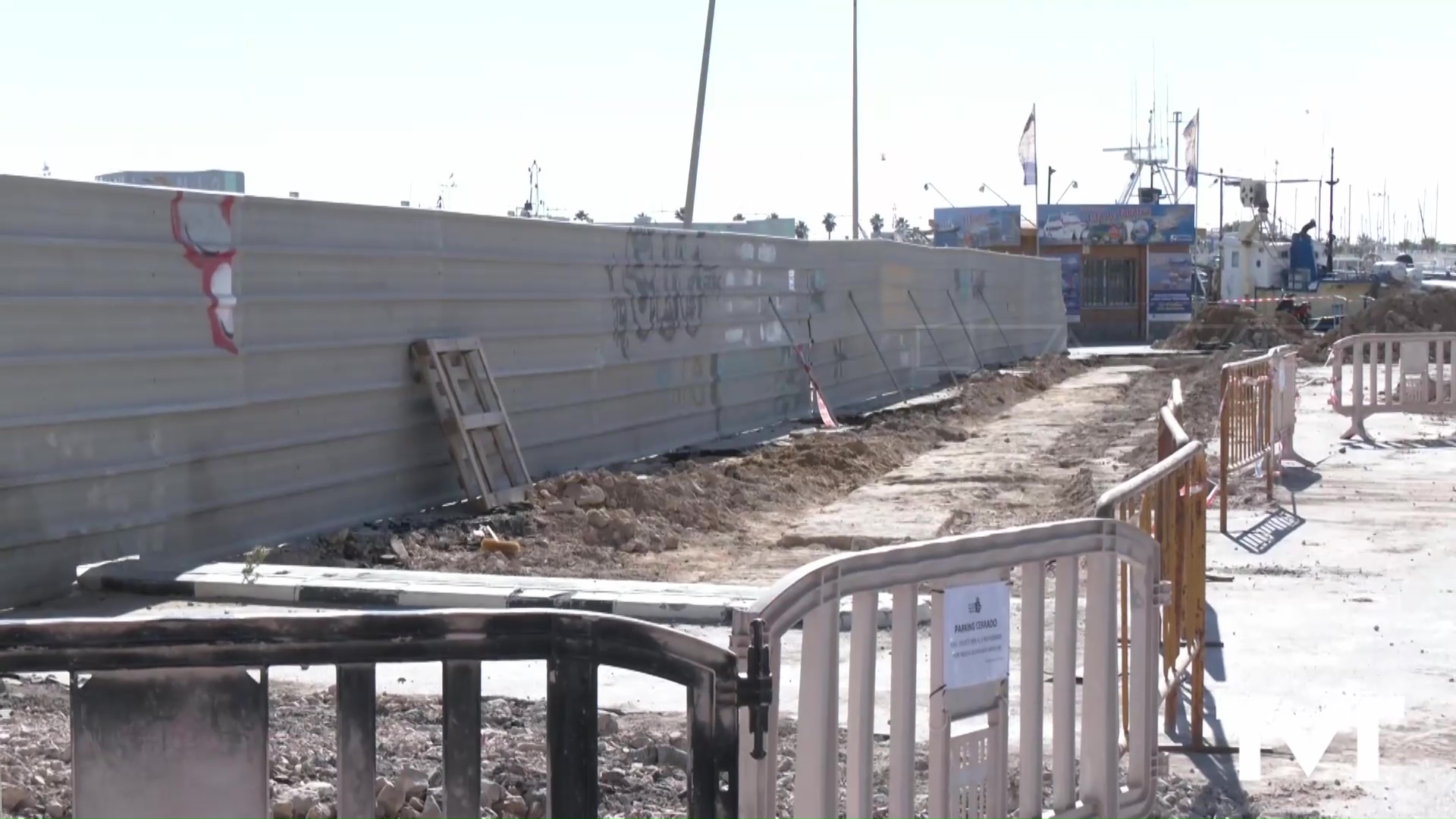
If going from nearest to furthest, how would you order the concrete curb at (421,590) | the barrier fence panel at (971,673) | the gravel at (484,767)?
the barrier fence panel at (971,673), the gravel at (484,767), the concrete curb at (421,590)

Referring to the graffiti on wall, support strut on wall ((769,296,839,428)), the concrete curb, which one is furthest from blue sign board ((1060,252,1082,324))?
the concrete curb

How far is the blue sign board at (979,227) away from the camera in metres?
59.1

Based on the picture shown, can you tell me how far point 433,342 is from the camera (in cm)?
1334

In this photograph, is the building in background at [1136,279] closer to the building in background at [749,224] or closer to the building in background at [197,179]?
the building in background at [749,224]

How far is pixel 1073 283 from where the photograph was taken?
178 ft

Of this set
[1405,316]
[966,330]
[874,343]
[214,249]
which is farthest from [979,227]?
[214,249]

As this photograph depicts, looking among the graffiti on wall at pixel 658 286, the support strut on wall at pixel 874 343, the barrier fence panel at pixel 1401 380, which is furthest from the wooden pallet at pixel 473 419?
the support strut on wall at pixel 874 343

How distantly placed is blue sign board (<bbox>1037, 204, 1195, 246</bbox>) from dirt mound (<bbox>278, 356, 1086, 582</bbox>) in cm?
3817

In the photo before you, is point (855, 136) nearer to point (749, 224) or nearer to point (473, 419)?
point (749, 224)

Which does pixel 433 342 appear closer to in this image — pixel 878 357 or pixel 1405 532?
pixel 1405 532

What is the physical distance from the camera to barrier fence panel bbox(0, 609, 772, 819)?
342 cm

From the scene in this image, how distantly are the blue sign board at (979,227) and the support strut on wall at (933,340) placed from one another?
2779cm

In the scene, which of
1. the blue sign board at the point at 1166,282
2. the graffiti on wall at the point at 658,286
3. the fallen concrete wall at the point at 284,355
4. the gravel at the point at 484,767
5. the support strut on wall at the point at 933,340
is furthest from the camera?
the blue sign board at the point at 1166,282

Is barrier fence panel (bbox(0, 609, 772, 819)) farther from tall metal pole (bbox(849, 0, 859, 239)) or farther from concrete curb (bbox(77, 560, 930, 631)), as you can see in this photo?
tall metal pole (bbox(849, 0, 859, 239))
